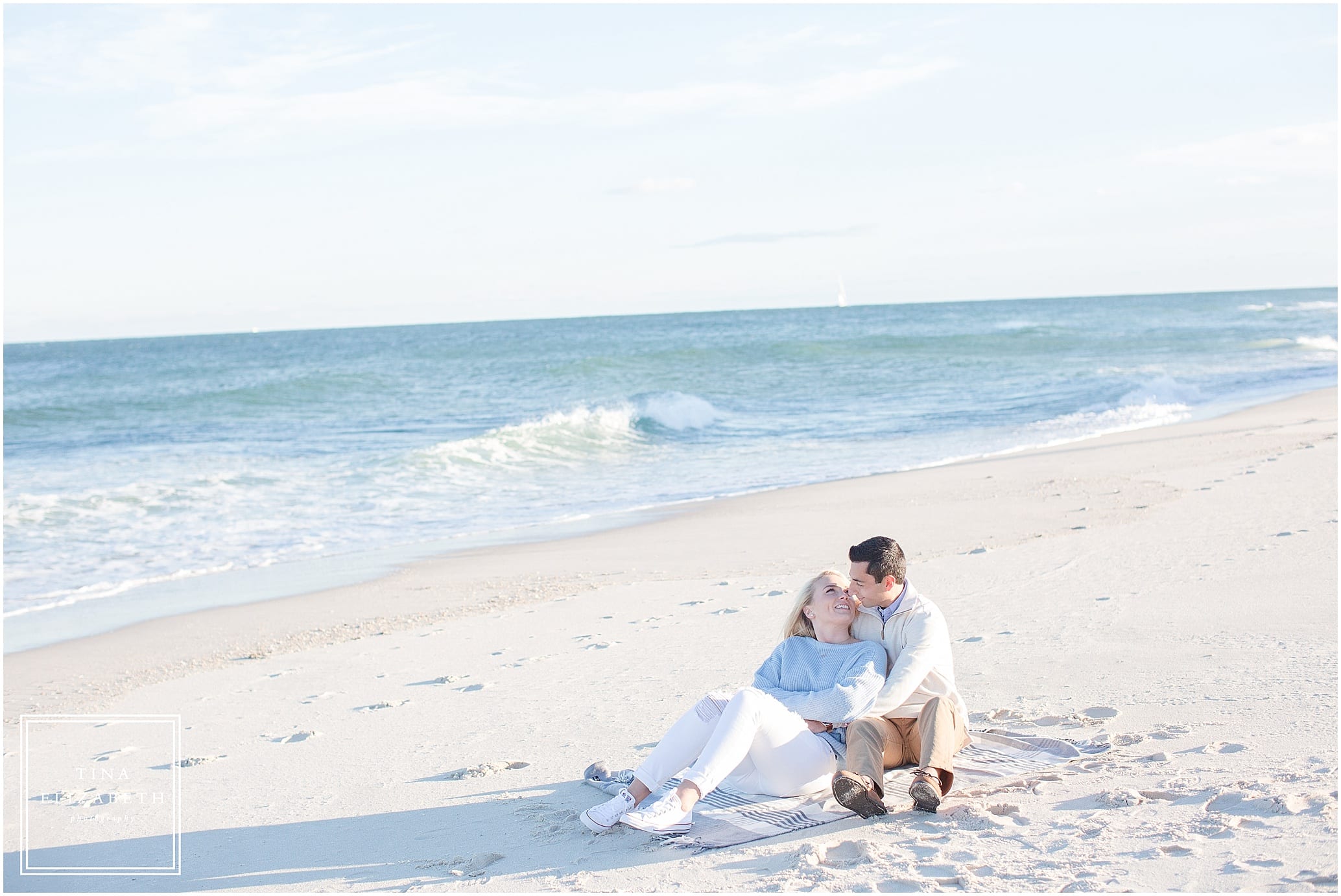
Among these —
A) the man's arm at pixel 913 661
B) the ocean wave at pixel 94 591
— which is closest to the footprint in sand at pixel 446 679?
the man's arm at pixel 913 661

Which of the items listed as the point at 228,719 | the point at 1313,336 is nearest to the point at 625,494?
Result: the point at 228,719

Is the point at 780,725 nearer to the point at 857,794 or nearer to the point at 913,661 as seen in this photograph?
the point at 857,794

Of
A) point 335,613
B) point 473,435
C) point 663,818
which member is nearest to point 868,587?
point 663,818

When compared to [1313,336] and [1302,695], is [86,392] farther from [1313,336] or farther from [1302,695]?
[1313,336]

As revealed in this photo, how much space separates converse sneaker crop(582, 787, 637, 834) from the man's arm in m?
0.89

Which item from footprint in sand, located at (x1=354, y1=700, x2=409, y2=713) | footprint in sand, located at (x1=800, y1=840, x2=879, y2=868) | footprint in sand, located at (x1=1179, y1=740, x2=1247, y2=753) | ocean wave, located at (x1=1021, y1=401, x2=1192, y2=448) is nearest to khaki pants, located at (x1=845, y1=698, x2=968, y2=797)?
footprint in sand, located at (x1=800, y1=840, x2=879, y2=868)

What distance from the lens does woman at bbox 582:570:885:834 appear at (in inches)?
147

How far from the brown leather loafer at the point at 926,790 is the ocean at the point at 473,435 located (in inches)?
264

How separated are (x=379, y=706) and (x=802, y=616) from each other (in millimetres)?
2505

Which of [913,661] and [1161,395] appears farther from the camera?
[1161,395]

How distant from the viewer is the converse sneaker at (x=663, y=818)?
364 centimetres

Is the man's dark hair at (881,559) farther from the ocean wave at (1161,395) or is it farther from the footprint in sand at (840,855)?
the ocean wave at (1161,395)

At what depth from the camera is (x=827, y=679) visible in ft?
13.6

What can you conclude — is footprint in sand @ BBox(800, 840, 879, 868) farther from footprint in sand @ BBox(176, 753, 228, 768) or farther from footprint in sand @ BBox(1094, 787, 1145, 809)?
footprint in sand @ BBox(176, 753, 228, 768)
